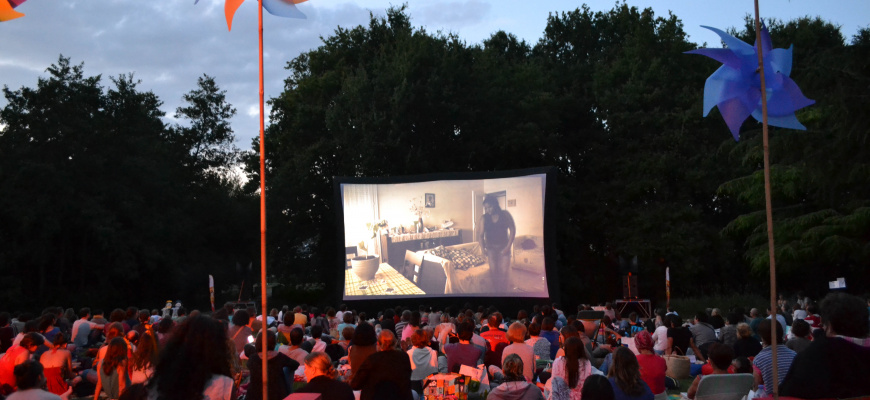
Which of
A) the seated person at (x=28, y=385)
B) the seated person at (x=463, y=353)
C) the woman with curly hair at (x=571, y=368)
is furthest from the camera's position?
the seated person at (x=463, y=353)

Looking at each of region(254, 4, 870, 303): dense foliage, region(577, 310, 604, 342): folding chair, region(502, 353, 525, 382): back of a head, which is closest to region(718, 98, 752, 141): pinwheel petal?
region(502, 353, 525, 382): back of a head

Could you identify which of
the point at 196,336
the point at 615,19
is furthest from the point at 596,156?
the point at 196,336

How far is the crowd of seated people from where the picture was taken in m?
3.21

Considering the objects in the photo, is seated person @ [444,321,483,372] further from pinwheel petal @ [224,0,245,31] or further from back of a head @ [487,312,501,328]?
pinwheel petal @ [224,0,245,31]

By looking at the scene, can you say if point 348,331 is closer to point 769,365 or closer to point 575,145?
point 769,365

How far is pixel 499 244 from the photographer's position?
17984mm

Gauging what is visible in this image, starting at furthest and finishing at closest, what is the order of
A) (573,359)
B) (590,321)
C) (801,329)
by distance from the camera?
(590,321)
(801,329)
(573,359)

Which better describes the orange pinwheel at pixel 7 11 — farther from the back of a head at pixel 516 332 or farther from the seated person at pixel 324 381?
the back of a head at pixel 516 332

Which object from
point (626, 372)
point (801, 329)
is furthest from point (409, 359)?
point (801, 329)

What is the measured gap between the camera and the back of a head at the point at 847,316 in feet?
11.0

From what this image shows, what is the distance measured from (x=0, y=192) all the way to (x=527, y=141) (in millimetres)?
16121

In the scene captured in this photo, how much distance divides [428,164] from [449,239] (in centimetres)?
718

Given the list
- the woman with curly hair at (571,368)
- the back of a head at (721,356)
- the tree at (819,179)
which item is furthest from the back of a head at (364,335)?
the tree at (819,179)

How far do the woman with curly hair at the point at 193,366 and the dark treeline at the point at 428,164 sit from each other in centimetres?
2019
